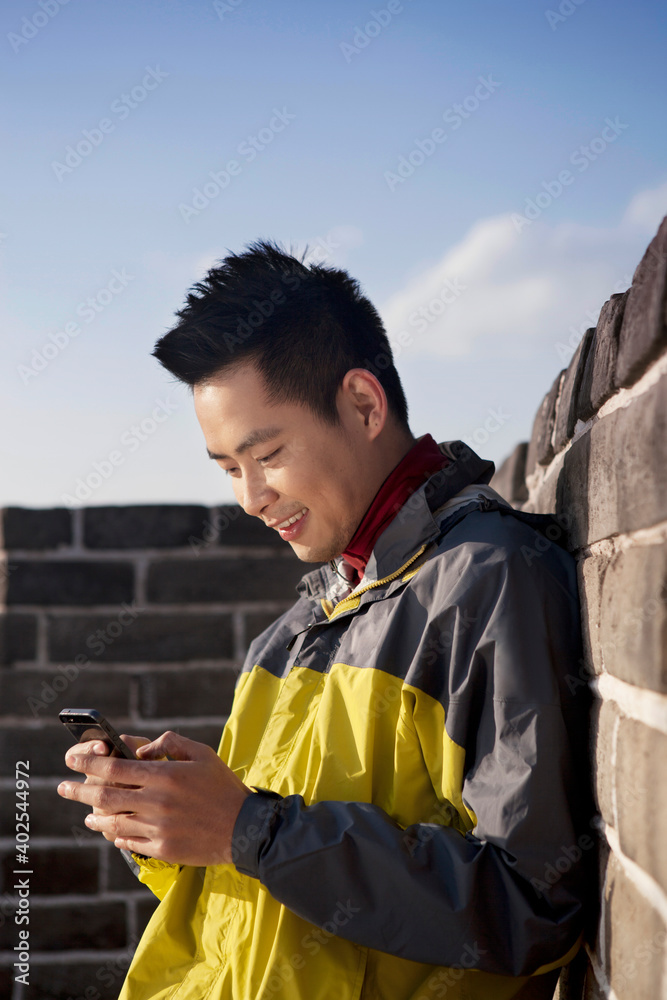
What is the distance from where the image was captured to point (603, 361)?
39.9 inches

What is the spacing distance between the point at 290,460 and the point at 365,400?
214 mm

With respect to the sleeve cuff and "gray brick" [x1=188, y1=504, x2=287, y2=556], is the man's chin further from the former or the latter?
"gray brick" [x1=188, y1=504, x2=287, y2=556]

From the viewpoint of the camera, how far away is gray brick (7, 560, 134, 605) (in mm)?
2641

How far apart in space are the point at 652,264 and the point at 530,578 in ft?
1.52

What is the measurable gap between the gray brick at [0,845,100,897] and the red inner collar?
170 cm

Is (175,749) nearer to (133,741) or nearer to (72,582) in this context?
(133,741)

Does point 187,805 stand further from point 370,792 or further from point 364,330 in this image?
point 364,330

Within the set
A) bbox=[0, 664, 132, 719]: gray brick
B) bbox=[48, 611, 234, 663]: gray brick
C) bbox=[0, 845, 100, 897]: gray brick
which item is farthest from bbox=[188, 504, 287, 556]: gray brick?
bbox=[0, 845, 100, 897]: gray brick

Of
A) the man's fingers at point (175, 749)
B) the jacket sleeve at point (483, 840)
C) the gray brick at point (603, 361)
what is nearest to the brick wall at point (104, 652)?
the gray brick at point (603, 361)

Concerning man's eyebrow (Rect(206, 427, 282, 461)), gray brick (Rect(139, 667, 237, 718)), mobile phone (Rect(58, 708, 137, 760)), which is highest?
man's eyebrow (Rect(206, 427, 282, 461))

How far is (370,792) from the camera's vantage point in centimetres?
112

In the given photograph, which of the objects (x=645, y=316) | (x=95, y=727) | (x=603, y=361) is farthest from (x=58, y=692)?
(x=645, y=316)

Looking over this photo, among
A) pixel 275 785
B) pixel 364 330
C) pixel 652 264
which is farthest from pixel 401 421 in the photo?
pixel 652 264

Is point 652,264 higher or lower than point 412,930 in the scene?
higher
